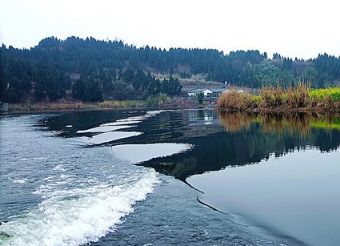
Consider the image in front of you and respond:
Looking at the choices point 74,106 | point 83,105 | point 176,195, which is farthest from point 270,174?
point 83,105

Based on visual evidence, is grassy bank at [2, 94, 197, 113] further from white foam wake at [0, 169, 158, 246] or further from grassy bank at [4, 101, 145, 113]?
white foam wake at [0, 169, 158, 246]

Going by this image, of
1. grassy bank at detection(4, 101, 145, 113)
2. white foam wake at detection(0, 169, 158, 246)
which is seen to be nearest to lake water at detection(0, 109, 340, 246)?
white foam wake at detection(0, 169, 158, 246)

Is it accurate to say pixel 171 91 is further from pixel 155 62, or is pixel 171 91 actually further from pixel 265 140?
pixel 265 140

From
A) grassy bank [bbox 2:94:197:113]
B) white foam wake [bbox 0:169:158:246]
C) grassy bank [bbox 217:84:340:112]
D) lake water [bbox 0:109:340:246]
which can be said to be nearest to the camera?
white foam wake [bbox 0:169:158:246]

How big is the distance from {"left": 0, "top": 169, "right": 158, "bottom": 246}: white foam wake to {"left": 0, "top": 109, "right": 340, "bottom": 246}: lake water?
0.06ft

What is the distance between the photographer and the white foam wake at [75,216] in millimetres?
6641

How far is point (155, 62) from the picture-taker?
16875cm

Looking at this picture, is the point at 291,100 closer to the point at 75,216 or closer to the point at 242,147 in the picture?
the point at 242,147

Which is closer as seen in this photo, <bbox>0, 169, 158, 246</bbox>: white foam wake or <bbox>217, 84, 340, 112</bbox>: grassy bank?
<bbox>0, 169, 158, 246</bbox>: white foam wake

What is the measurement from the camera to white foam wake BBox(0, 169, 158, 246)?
21.8ft

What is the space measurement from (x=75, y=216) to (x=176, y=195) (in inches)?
107

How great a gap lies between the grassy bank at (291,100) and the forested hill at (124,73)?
8.33 feet

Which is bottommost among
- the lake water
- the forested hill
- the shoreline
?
the lake water

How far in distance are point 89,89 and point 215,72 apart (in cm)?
7224
